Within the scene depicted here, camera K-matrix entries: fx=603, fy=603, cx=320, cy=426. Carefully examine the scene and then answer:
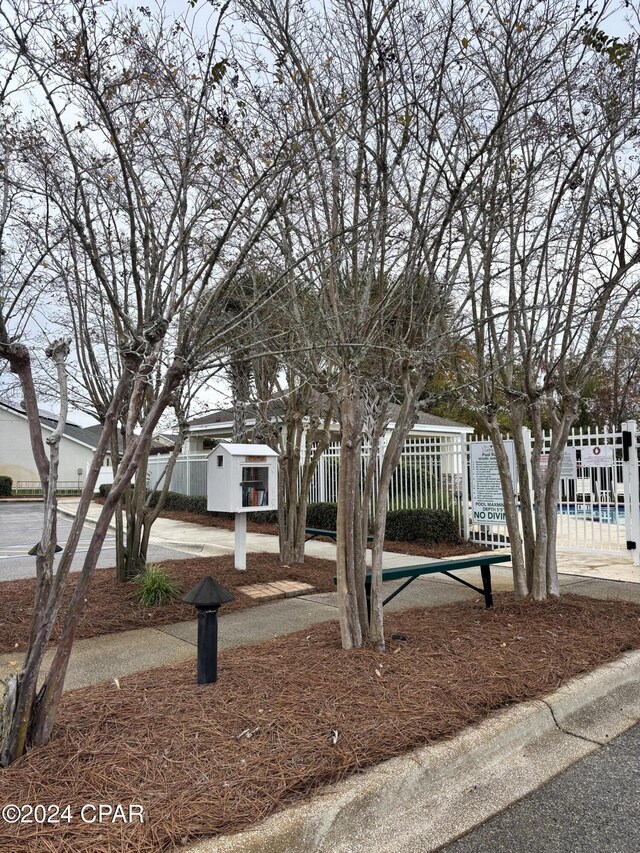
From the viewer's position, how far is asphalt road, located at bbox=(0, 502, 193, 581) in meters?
9.34

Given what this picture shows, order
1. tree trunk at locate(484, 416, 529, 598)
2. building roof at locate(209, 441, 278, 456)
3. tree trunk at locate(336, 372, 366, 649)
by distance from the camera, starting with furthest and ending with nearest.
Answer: building roof at locate(209, 441, 278, 456)
tree trunk at locate(484, 416, 529, 598)
tree trunk at locate(336, 372, 366, 649)

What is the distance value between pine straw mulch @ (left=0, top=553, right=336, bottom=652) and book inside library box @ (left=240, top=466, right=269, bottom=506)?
0.96 m

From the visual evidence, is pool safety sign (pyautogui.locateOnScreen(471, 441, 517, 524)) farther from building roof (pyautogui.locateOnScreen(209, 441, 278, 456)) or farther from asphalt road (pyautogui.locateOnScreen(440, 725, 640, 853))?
asphalt road (pyautogui.locateOnScreen(440, 725, 640, 853))

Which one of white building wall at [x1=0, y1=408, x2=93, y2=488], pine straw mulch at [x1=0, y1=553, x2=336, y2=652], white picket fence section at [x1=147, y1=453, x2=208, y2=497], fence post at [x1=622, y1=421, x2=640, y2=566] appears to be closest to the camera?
pine straw mulch at [x1=0, y1=553, x2=336, y2=652]

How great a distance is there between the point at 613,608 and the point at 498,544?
5.17m

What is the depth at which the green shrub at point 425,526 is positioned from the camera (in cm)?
1138

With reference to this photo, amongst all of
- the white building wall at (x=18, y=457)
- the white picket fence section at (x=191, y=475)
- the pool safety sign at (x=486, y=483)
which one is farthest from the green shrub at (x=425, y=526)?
the white building wall at (x=18, y=457)

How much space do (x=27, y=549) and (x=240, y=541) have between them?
6028 millimetres

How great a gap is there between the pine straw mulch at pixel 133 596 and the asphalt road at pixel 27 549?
55.8 inches

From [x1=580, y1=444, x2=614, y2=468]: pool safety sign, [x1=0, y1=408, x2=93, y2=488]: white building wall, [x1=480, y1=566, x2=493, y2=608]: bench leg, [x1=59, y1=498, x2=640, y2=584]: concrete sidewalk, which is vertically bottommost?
[x1=59, y1=498, x2=640, y2=584]: concrete sidewalk

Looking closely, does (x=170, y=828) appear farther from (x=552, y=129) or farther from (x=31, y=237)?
(x=552, y=129)

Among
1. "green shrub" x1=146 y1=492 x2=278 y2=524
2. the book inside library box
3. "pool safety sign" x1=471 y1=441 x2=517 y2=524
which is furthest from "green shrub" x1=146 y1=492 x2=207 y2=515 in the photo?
the book inside library box

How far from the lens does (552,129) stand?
18.1 feet

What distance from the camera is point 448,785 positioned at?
295 cm
